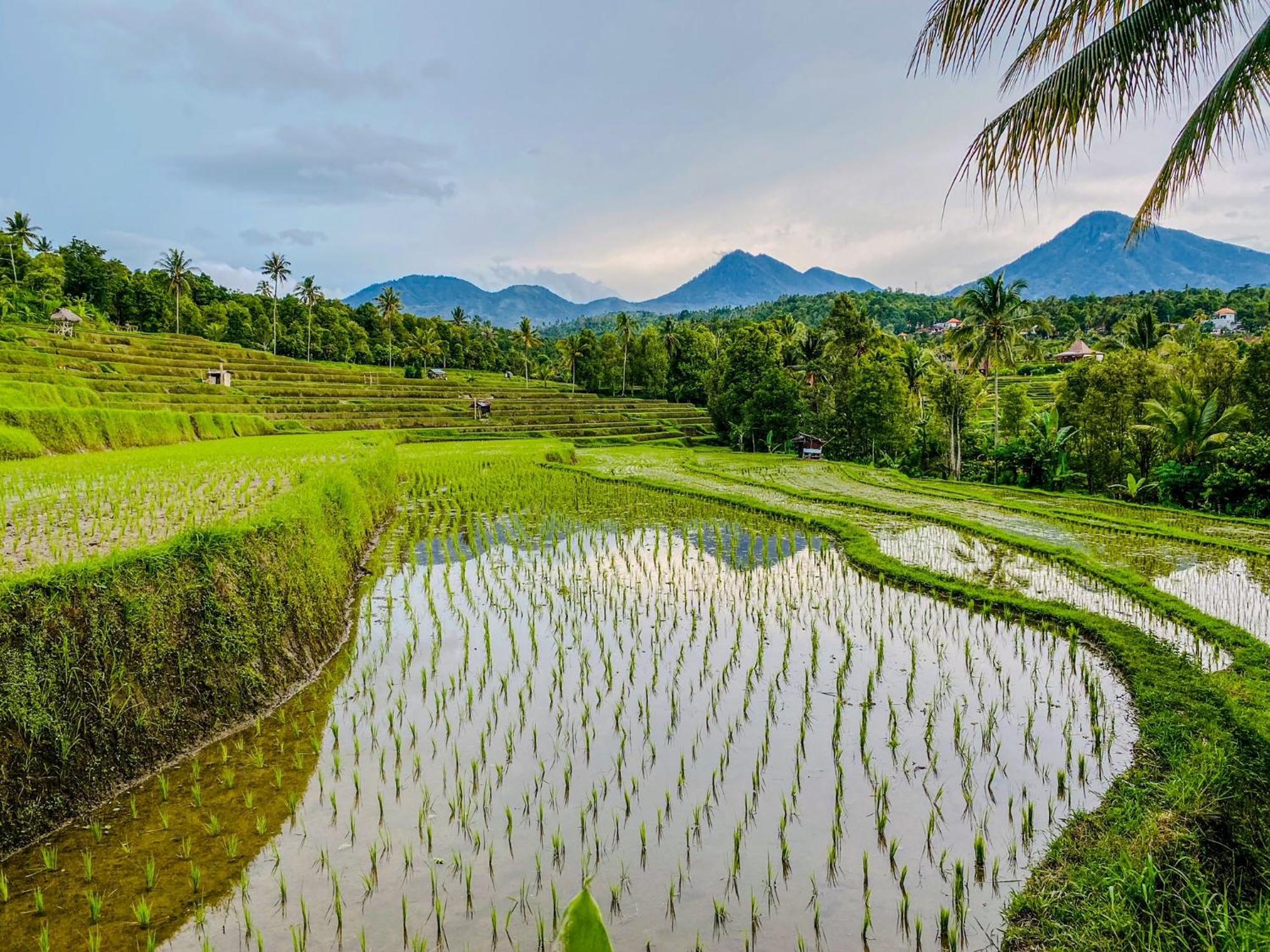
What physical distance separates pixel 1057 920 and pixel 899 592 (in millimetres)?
5994

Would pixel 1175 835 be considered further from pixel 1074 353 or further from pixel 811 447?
pixel 1074 353

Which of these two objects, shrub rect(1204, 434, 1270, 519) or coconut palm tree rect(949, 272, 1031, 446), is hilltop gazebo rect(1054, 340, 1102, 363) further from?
shrub rect(1204, 434, 1270, 519)

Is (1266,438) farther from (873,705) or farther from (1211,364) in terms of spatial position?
(873,705)

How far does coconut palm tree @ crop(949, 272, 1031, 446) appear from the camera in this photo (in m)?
24.8

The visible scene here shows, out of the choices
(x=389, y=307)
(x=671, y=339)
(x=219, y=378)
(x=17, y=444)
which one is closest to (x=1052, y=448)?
(x=17, y=444)

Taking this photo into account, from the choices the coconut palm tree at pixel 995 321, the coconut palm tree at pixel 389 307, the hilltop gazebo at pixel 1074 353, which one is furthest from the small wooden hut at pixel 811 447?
the coconut palm tree at pixel 389 307

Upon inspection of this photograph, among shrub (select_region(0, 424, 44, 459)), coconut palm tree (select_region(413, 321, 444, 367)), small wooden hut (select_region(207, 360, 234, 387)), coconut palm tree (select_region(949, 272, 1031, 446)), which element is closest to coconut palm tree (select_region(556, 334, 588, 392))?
coconut palm tree (select_region(413, 321, 444, 367))

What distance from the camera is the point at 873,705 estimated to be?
222 inches

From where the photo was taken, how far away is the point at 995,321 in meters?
24.9

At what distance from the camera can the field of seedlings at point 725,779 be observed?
3396 mm

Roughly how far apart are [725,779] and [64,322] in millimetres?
49514

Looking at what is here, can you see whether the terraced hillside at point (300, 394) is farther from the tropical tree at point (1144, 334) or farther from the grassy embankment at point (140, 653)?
the tropical tree at point (1144, 334)

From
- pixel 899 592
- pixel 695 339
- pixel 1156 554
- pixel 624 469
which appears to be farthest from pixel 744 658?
pixel 695 339

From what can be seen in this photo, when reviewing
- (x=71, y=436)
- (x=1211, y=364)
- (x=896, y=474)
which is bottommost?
(x=896, y=474)
